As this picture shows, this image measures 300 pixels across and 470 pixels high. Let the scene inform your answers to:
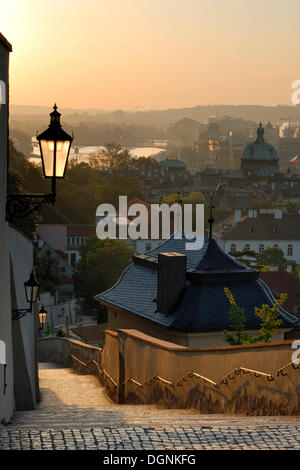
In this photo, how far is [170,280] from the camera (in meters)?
20.7

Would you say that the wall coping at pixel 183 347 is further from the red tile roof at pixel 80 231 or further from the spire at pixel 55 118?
the red tile roof at pixel 80 231

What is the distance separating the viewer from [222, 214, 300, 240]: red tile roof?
368 ft

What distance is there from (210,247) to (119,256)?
2205 inches

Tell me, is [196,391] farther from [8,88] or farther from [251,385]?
[8,88]

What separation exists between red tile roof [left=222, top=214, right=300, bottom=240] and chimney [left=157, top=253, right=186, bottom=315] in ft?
293

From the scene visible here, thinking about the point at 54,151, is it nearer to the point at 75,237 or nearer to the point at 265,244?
the point at 75,237

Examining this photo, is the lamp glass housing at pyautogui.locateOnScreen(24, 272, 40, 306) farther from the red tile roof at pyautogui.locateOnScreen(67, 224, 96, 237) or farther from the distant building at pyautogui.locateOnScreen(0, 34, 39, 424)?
the red tile roof at pyautogui.locateOnScreen(67, 224, 96, 237)

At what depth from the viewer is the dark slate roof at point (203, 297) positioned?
19938 mm

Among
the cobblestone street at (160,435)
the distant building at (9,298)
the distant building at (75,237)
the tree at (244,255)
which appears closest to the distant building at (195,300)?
the distant building at (9,298)

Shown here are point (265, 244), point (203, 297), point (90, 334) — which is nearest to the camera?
point (203, 297)

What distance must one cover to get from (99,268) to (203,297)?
55.0m

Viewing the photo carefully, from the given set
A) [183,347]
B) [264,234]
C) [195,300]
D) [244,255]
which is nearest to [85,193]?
[264,234]

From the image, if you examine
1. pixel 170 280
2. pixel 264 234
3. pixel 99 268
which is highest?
pixel 264 234

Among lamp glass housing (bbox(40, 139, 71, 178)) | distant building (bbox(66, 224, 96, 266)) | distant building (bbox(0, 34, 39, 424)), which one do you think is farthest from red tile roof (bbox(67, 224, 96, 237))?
lamp glass housing (bbox(40, 139, 71, 178))
